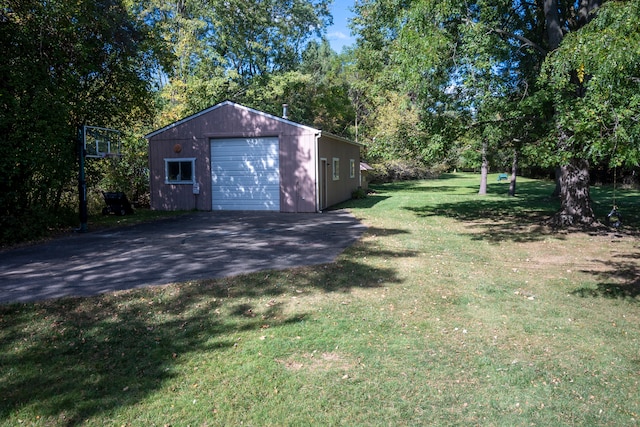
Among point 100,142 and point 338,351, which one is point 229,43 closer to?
point 100,142

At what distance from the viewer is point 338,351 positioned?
4.18 metres

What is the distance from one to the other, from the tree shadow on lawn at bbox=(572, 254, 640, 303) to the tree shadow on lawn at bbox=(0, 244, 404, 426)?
2944mm

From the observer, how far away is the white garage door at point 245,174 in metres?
15.9

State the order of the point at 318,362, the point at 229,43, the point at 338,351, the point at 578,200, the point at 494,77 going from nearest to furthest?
the point at 318,362 → the point at 338,351 → the point at 494,77 → the point at 578,200 → the point at 229,43

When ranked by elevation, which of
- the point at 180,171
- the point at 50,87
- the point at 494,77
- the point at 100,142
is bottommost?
the point at 180,171

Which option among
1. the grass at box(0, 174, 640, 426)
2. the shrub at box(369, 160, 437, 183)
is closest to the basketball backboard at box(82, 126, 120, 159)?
the grass at box(0, 174, 640, 426)

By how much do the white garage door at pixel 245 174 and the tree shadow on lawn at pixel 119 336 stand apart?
9.63 m

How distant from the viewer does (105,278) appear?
253 inches

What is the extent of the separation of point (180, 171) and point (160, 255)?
9297 mm

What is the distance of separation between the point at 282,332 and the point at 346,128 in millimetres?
34267

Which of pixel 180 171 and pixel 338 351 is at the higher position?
pixel 180 171

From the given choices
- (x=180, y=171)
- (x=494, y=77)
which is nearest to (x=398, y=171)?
(x=180, y=171)

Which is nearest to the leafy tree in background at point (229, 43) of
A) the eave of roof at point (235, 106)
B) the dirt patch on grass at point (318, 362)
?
the eave of roof at point (235, 106)

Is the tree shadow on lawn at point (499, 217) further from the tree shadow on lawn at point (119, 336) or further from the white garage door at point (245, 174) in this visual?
the tree shadow on lawn at point (119, 336)
